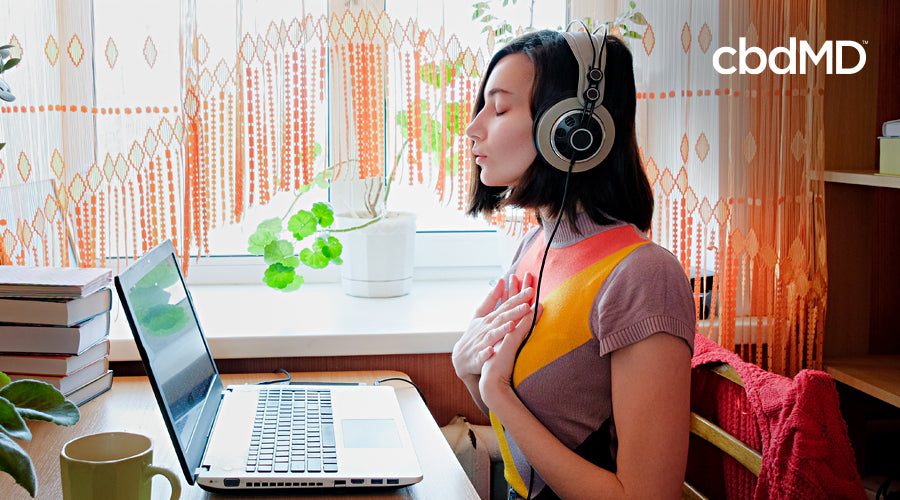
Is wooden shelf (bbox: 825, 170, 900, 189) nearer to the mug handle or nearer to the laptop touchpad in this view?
the laptop touchpad

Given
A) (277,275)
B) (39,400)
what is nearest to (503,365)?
(39,400)

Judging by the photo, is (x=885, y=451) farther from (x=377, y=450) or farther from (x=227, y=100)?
(x=227, y=100)

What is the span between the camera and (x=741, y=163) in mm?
1701

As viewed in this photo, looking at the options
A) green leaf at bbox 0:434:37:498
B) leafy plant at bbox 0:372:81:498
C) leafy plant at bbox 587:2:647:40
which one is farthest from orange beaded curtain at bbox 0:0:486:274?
green leaf at bbox 0:434:37:498

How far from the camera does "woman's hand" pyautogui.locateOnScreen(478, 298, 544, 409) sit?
1042 mm

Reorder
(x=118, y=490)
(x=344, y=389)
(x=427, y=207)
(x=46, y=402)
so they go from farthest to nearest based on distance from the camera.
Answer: (x=427, y=207), (x=344, y=389), (x=118, y=490), (x=46, y=402)

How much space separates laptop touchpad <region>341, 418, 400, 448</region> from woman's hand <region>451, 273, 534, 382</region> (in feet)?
0.43

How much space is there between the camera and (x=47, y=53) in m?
1.57

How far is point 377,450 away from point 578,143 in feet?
1.56

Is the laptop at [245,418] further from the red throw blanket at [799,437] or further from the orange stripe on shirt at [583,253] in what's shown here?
the red throw blanket at [799,437]

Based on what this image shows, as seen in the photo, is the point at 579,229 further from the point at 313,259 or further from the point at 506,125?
the point at 313,259

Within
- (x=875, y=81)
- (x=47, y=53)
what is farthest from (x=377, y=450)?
(x=875, y=81)

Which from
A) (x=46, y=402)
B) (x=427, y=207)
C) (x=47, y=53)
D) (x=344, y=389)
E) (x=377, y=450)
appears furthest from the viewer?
(x=427, y=207)

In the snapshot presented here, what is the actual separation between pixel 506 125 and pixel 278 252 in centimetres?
81
